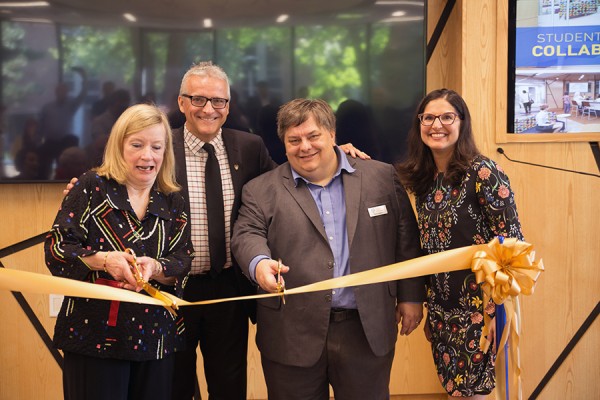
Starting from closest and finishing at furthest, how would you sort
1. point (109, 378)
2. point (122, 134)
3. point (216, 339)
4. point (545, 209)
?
point (109, 378), point (122, 134), point (216, 339), point (545, 209)

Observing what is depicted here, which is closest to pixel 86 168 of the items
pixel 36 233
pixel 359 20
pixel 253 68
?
pixel 36 233

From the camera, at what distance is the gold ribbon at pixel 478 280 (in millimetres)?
2182

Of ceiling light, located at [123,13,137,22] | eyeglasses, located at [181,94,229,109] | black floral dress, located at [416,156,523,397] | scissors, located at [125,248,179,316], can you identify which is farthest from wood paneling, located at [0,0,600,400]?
scissors, located at [125,248,179,316]

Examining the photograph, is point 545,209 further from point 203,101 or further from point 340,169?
point 203,101

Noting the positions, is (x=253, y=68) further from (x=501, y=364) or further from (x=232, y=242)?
(x=501, y=364)

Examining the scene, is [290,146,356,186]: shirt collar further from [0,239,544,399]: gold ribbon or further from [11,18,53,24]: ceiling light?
[11,18,53,24]: ceiling light

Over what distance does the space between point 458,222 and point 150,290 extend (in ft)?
4.08

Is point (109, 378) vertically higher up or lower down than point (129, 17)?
lower down

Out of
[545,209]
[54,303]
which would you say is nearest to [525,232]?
[545,209]

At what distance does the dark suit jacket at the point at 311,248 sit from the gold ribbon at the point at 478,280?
155 mm

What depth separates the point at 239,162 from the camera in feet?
9.77

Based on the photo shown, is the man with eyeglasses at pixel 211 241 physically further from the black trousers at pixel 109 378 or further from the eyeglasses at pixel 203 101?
the black trousers at pixel 109 378

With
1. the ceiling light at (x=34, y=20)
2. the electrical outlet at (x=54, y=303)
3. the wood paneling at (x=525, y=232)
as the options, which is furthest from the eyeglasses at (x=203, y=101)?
the electrical outlet at (x=54, y=303)

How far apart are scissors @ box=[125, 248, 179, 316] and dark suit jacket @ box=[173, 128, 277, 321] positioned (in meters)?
0.58
